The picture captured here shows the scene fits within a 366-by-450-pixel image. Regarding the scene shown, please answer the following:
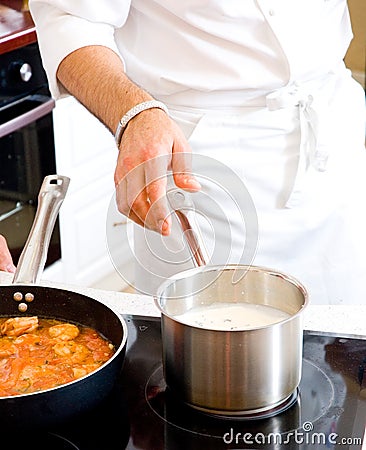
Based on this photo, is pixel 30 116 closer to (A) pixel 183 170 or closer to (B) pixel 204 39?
(B) pixel 204 39

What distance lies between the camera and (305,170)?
5.47 feet

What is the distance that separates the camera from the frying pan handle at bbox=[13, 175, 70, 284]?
3.93 feet

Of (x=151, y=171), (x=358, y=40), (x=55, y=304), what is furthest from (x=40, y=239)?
(x=358, y=40)

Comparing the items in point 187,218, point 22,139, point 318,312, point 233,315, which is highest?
point 187,218

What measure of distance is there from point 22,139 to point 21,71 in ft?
0.71

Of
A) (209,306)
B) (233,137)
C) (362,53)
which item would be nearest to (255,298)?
(209,306)

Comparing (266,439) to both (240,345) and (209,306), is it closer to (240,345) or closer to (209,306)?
(240,345)

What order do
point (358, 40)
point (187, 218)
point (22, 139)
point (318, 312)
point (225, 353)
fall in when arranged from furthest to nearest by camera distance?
point (358, 40) → point (22, 139) → point (318, 312) → point (187, 218) → point (225, 353)

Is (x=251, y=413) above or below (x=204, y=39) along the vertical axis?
below

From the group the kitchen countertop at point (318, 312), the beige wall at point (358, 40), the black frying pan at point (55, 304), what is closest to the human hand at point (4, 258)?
the kitchen countertop at point (318, 312)

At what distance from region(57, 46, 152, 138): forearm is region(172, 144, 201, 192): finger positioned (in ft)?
0.55

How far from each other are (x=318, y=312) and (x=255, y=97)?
47cm

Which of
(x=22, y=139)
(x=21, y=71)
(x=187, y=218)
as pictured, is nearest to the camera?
(x=187, y=218)

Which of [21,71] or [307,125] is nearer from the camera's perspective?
[307,125]
